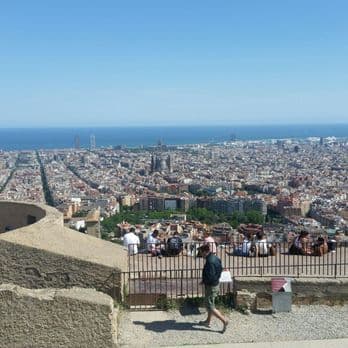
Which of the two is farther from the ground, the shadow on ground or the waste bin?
the waste bin

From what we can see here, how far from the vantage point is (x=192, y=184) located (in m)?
95.9

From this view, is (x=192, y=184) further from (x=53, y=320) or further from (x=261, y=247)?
(x=53, y=320)

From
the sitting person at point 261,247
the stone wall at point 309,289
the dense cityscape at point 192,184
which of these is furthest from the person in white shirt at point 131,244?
the dense cityscape at point 192,184

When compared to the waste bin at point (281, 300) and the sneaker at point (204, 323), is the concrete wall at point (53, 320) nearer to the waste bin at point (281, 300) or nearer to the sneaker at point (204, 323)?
the sneaker at point (204, 323)

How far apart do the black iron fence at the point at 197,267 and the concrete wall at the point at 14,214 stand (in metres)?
2.34

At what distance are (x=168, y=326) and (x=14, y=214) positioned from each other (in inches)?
224

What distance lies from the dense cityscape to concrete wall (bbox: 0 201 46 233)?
65.2ft

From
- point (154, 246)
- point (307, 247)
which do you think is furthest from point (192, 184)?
point (154, 246)

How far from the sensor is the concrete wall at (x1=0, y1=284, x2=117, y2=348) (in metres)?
6.94

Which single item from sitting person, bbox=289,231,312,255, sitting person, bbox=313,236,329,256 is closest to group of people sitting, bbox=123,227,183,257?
sitting person, bbox=289,231,312,255

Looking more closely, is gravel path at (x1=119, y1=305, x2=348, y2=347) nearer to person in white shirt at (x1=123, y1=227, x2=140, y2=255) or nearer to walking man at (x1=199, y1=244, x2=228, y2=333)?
walking man at (x1=199, y1=244, x2=228, y2=333)

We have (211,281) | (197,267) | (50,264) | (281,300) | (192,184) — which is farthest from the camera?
(192,184)

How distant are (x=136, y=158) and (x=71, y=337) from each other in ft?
496

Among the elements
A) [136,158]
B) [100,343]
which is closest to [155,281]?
[100,343]
